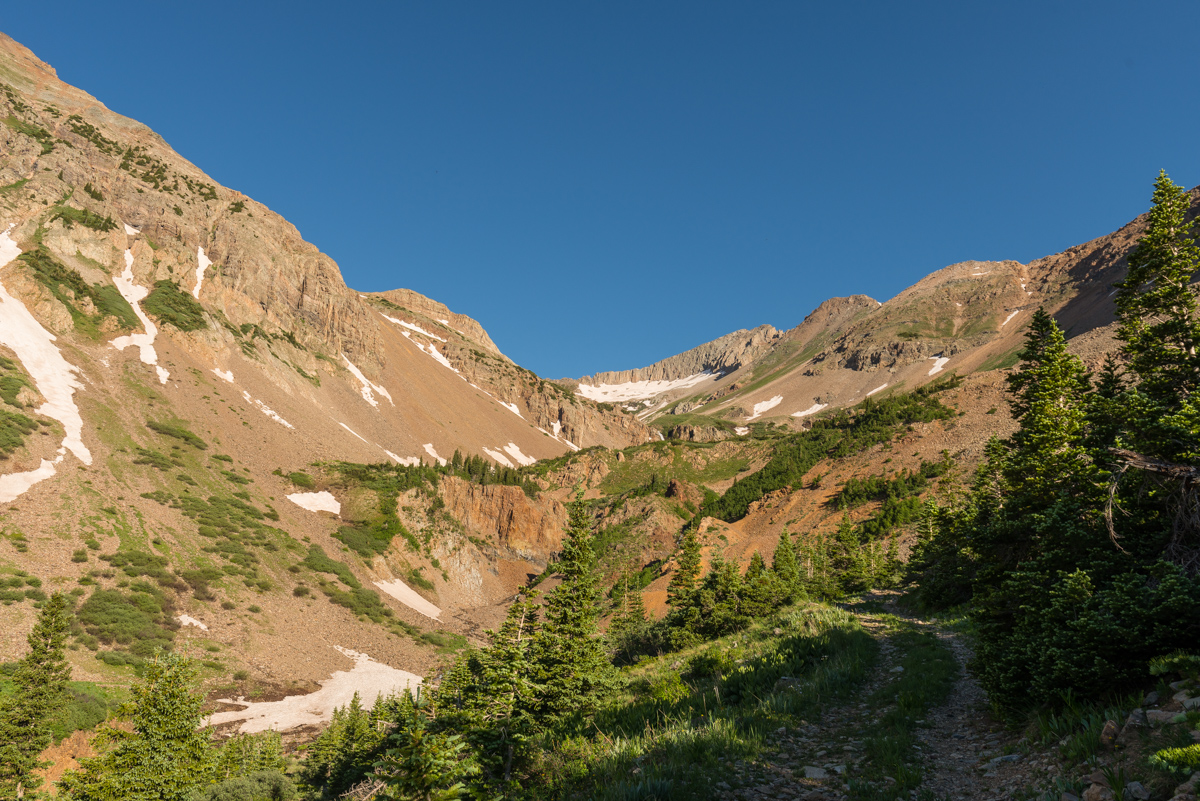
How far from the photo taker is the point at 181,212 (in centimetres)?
11025

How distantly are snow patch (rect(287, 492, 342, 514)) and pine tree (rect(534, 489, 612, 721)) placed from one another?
222 ft

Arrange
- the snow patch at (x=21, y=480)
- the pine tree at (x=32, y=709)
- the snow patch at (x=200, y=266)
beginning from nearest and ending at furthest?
the pine tree at (x=32, y=709), the snow patch at (x=21, y=480), the snow patch at (x=200, y=266)

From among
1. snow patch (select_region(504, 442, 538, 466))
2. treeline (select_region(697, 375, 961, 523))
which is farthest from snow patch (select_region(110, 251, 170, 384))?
treeline (select_region(697, 375, 961, 523))

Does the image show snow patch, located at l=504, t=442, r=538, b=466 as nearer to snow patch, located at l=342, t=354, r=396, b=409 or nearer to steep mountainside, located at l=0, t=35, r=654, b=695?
steep mountainside, located at l=0, t=35, r=654, b=695

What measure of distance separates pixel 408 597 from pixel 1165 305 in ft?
253

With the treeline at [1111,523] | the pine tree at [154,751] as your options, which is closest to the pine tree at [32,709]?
the pine tree at [154,751]

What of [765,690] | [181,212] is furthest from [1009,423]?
[181,212]

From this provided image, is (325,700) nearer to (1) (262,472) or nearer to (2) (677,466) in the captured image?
(1) (262,472)

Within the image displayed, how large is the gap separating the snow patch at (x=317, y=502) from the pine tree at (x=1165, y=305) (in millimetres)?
85837

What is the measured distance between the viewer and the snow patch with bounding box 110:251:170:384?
78.6 meters

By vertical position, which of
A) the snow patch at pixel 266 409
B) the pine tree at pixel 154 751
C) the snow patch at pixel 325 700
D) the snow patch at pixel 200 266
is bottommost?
the snow patch at pixel 325 700

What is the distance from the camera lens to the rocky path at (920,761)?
7.00 metres

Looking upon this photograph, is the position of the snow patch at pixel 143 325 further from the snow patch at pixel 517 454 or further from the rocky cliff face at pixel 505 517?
the snow patch at pixel 517 454

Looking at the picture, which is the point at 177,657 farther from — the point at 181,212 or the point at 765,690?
the point at 181,212
